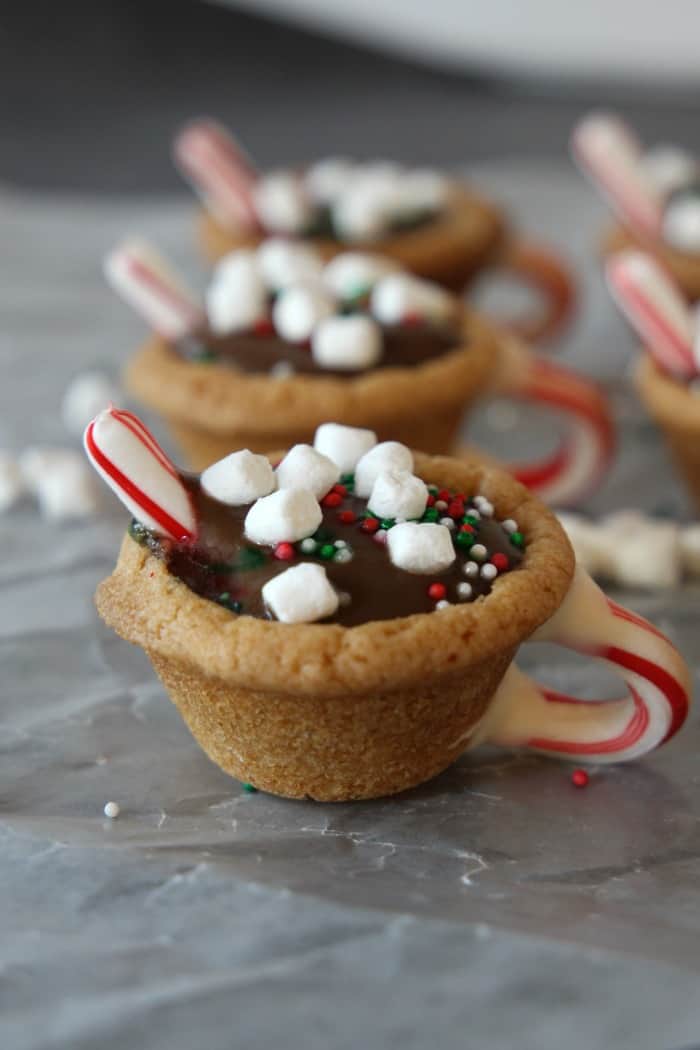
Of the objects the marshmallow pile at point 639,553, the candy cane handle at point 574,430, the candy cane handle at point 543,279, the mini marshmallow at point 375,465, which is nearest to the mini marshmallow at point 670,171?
the candy cane handle at point 543,279

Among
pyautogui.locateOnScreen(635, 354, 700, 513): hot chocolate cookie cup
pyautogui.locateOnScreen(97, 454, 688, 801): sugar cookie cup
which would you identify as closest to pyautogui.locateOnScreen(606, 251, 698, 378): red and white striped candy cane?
pyautogui.locateOnScreen(635, 354, 700, 513): hot chocolate cookie cup

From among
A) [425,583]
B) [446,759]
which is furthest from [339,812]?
[425,583]

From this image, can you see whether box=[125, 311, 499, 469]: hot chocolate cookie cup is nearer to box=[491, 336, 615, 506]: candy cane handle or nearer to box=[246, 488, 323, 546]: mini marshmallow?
box=[491, 336, 615, 506]: candy cane handle

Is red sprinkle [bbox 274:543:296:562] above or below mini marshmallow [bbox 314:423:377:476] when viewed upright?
below

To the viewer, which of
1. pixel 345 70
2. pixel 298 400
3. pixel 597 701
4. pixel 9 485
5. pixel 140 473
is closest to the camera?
pixel 140 473

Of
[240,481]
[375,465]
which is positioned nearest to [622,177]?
[375,465]

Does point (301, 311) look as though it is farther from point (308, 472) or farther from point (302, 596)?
point (302, 596)

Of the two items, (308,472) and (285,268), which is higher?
(285,268)
